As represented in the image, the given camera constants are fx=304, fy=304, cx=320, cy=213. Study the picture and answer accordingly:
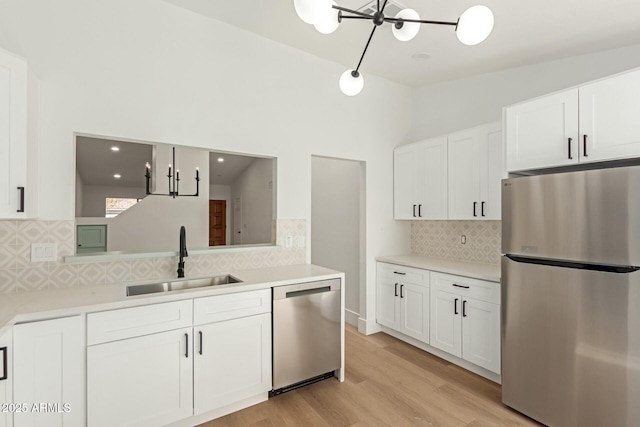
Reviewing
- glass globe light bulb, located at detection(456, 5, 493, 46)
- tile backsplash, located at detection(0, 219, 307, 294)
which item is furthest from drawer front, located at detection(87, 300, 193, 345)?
glass globe light bulb, located at detection(456, 5, 493, 46)

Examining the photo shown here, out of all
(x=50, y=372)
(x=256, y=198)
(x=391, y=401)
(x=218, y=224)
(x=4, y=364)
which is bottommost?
(x=391, y=401)

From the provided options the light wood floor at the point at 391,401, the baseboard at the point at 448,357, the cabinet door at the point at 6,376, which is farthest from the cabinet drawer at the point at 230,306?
the baseboard at the point at 448,357

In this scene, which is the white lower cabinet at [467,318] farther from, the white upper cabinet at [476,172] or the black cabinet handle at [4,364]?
the black cabinet handle at [4,364]

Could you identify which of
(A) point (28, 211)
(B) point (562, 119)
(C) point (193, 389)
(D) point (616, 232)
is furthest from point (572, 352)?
(A) point (28, 211)

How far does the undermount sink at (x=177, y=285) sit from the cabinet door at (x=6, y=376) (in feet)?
2.31

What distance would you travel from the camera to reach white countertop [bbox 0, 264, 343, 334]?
1564 millimetres

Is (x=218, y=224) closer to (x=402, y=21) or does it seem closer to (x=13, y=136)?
(x=13, y=136)

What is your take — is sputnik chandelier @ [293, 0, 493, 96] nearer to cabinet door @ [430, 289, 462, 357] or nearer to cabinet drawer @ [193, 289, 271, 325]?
cabinet drawer @ [193, 289, 271, 325]

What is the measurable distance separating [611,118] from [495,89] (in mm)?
1574

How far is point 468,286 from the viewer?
278cm

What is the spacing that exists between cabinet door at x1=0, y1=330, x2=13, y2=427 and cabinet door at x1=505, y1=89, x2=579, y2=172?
328 cm

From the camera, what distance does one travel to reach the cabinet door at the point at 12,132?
5.27ft

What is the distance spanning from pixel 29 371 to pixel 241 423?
127 centimetres

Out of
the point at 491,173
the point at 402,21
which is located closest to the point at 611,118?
the point at 491,173
